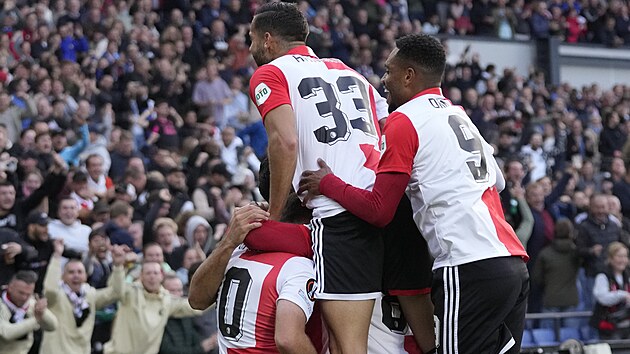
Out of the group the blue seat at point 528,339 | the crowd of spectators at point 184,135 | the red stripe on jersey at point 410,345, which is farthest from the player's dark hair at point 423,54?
the blue seat at point 528,339

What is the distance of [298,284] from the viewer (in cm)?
559

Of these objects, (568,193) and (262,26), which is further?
(568,193)

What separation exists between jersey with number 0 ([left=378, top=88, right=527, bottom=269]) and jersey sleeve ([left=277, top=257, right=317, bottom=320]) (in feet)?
1.91

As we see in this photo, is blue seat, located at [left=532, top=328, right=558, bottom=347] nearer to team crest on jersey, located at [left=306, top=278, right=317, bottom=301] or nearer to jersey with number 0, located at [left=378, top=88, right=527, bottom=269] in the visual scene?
jersey with number 0, located at [left=378, top=88, right=527, bottom=269]

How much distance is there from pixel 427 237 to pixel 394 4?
18.9 metres

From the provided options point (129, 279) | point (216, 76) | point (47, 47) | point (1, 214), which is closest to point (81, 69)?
point (47, 47)

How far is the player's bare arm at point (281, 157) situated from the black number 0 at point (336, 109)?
17 cm

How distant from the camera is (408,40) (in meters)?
5.86

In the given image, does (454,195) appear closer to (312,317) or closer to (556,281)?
(312,317)

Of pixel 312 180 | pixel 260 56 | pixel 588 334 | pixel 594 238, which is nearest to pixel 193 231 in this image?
pixel 588 334

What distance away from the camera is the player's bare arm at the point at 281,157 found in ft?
18.7

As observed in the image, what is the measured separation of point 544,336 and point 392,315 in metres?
6.51

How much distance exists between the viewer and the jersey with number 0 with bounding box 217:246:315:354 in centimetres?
561

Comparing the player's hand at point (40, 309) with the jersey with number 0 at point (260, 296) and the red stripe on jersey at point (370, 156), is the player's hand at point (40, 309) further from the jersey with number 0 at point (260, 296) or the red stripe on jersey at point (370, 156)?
the red stripe on jersey at point (370, 156)
